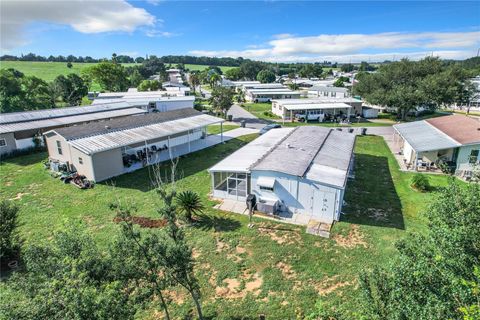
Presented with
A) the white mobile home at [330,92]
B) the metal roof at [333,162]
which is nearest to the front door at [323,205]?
the metal roof at [333,162]

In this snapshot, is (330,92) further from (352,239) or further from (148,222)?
(148,222)

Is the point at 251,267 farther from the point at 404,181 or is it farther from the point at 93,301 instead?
the point at 404,181

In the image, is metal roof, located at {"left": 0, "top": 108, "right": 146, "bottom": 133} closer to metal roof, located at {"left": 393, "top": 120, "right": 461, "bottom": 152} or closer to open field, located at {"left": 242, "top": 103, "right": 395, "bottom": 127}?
open field, located at {"left": 242, "top": 103, "right": 395, "bottom": 127}

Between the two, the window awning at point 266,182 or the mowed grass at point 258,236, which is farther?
the window awning at point 266,182

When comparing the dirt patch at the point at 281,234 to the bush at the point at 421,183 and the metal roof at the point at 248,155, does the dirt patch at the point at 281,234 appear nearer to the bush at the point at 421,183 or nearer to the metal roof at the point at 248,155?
the metal roof at the point at 248,155

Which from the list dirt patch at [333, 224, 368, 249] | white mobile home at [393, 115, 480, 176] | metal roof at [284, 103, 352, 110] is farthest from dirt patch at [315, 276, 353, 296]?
metal roof at [284, 103, 352, 110]
